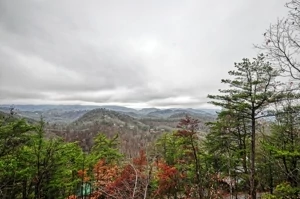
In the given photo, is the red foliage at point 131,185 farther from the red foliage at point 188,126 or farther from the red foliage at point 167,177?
the red foliage at point 188,126

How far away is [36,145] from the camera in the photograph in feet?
51.1

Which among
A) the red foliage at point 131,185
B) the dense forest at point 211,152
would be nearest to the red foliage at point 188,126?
the dense forest at point 211,152

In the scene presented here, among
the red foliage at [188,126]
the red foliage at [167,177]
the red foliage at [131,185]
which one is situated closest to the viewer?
the red foliage at [131,185]

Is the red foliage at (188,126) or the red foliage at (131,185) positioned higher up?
the red foliage at (188,126)

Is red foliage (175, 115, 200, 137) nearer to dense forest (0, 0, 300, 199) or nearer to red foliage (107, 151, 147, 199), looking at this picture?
dense forest (0, 0, 300, 199)

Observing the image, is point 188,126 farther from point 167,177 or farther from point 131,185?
point 131,185

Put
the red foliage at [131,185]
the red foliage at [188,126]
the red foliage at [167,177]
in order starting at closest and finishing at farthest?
the red foliage at [131,185]
the red foliage at [188,126]
the red foliage at [167,177]

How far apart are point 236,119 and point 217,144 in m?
4.47

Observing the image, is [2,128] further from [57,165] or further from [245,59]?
[245,59]

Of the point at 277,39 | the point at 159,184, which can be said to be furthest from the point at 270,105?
the point at 159,184

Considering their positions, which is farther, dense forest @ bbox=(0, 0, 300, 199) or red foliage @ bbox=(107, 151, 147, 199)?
dense forest @ bbox=(0, 0, 300, 199)

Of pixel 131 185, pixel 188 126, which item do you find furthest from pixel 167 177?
pixel 188 126

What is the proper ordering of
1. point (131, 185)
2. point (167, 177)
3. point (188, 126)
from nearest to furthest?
1. point (131, 185)
2. point (188, 126)
3. point (167, 177)

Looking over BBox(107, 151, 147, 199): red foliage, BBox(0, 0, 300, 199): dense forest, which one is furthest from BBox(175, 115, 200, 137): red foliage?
BBox(107, 151, 147, 199): red foliage
